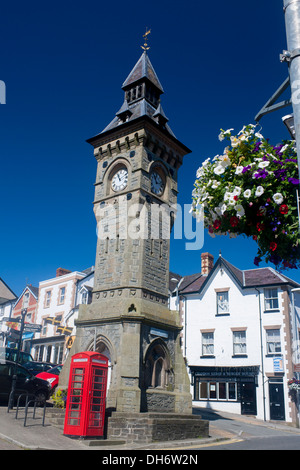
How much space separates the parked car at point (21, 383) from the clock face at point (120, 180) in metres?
9.76

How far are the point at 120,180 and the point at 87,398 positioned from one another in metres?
11.3

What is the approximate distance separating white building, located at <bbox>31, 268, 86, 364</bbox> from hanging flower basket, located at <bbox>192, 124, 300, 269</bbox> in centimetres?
3591

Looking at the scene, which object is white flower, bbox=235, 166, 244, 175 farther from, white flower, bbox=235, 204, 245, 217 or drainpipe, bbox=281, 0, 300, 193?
drainpipe, bbox=281, 0, 300, 193

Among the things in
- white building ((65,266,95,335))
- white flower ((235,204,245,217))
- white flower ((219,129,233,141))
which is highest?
white building ((65,266,95,335))

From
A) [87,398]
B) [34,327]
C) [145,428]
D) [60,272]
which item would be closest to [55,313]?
[34,327]

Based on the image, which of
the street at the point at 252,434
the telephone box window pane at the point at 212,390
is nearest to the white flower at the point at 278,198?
the street at the point at 252,434

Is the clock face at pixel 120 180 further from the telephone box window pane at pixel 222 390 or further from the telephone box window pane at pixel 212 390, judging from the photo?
the telephone box window pane at pixel 212 390

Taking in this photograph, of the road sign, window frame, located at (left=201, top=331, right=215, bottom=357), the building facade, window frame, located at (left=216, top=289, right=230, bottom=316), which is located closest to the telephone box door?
window frame, located at (left=201, top=331, right=215, bottom=357)

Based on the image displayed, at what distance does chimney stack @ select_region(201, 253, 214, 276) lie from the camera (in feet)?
125

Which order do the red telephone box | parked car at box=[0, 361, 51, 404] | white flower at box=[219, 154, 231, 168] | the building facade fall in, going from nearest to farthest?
white flower at box=[219, 154, 231, 168], the red telephone box, parked car at box=[0, 361, 51, 404], the building facade
